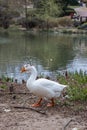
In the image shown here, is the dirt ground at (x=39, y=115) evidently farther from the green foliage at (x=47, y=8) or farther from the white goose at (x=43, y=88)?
the green foliage at (x=47, y=8)

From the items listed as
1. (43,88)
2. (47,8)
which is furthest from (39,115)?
(47,8)

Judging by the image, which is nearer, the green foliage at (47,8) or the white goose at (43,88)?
the white goose at (43,88)

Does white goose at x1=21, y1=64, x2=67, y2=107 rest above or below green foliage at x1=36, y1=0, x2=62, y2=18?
above

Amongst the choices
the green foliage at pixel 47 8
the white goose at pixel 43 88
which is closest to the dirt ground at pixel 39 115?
the white goose at pixel 43 88

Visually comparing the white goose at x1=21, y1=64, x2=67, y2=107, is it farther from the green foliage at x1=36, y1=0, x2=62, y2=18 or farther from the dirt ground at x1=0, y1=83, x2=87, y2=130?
the green foliage at x1=36, y1=0, x2=62, y2=18

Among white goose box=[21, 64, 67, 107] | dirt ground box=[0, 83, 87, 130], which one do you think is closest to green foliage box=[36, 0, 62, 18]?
dirt ground box=[0, 83, 87, 130]

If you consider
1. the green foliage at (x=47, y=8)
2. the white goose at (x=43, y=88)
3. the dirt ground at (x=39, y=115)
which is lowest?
the green foliage at (x=47, y=8)

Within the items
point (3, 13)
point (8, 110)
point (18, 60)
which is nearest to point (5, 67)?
point (18, 60)

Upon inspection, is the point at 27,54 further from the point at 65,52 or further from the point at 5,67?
the point at 5,67

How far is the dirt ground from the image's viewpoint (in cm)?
600

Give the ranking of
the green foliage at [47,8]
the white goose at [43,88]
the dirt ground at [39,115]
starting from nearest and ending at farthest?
the dirt ground at [39,115] < the white goose at [43,88] < the green foliage at [47,8]

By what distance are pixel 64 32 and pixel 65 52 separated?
746 inches

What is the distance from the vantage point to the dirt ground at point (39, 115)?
600 centimetres

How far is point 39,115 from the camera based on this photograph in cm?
657
